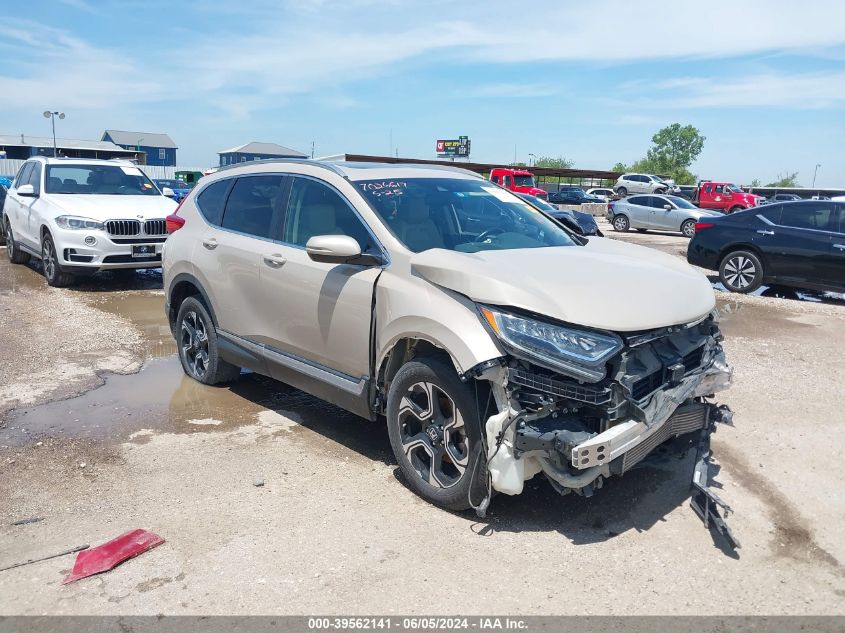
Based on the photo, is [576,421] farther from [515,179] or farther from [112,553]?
[515,179]

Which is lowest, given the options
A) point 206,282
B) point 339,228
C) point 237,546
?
point 237,546

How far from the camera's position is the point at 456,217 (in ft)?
15.4

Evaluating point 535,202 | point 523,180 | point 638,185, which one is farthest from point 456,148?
point 535,202

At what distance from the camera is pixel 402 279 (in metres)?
4.03

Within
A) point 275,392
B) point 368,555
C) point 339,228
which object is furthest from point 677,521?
point 275,392

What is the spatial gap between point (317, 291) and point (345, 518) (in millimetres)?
1464

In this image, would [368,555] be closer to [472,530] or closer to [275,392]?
[472,530]

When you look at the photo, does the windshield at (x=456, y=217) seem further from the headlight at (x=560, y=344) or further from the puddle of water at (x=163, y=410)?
the puddle of water at (x=163, y=410)

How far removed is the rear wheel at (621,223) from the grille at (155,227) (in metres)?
20.7

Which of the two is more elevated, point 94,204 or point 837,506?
point 94,204

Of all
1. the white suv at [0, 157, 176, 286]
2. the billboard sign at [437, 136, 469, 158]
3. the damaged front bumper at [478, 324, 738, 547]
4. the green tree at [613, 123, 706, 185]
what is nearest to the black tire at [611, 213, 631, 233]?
the white suv at [0, 157, 176, 286]

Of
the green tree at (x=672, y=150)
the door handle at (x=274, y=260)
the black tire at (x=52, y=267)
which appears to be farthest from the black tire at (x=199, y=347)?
the green tree at (x=672, y=150)

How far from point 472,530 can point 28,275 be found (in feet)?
36.0

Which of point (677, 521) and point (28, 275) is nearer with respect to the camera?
point (677, 521)
